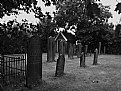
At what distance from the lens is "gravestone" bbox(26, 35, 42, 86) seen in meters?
6.05

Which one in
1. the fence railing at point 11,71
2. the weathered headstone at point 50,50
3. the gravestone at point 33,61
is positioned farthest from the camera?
Result: the weathered headstone at point 50,50

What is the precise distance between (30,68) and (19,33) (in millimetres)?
1673

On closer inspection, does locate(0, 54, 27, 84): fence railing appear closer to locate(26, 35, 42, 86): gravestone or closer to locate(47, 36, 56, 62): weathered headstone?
locate(26, 35, 42, 86): gravestone

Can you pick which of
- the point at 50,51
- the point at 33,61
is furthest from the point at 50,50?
the point at 33,61

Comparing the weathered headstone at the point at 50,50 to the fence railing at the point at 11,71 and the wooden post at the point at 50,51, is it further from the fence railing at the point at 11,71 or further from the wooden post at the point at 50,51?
the fence railing at the point at 11,71

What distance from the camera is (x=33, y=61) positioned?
20.2 feet

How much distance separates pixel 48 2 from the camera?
4125 millimetres

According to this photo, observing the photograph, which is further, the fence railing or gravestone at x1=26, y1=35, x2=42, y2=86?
the fence railing

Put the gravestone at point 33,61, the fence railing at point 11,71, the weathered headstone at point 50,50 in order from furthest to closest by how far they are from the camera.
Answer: the weathered headstone at point 50,50 → the fence railing at point 11,71 → the gravestone at point 33,61

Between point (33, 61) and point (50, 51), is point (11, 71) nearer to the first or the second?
point (33, 61)

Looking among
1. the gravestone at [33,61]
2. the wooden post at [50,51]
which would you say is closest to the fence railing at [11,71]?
the gravestone at [33,61]

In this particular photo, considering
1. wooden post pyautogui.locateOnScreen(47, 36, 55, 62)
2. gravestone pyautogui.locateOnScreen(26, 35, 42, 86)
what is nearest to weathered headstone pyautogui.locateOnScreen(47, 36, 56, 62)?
wooden post pyautogui.locateOnScreen(47, 36, 55, 62)

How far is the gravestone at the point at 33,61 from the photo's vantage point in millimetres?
6051

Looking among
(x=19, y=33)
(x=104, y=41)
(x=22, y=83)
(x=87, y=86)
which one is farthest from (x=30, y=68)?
(x=104, y=41)
